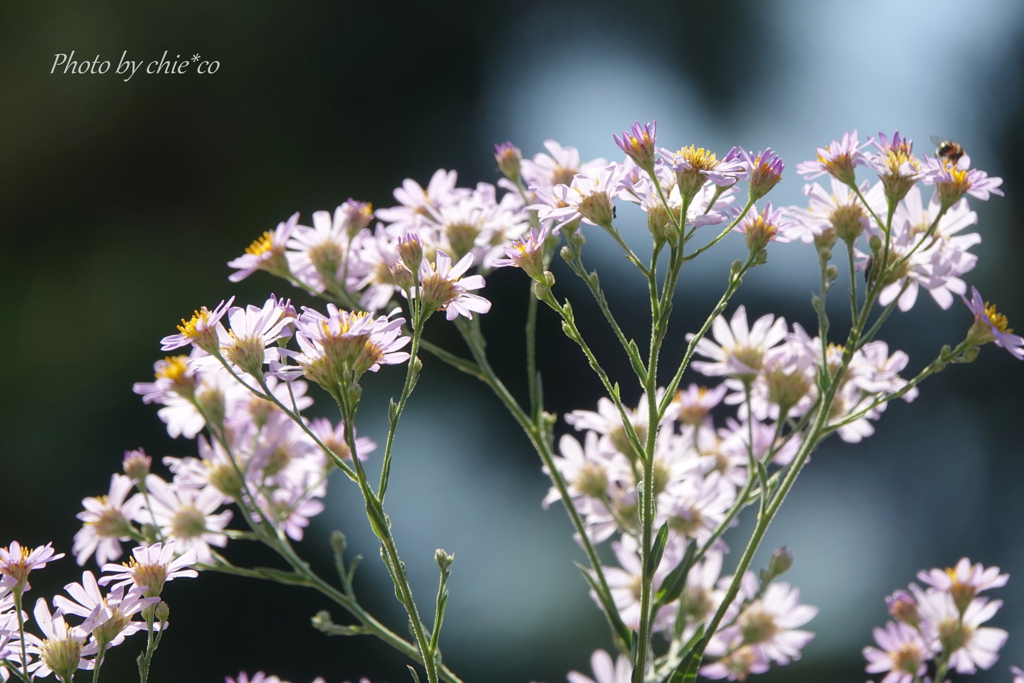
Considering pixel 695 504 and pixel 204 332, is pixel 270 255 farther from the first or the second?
pixel 695 504

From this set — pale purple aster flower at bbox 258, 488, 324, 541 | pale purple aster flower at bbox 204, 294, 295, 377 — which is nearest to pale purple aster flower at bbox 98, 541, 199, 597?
pale purple aster flower at bbox 204, 294, 295, 377

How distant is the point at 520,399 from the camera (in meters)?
3.63

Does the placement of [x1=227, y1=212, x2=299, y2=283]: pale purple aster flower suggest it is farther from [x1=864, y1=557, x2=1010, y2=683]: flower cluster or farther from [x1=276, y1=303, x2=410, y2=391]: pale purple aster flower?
[x1=864, y1=557, x2=1010, y2=683]: flower cluster

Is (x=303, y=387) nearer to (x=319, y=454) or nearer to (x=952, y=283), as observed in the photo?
(x=319, y=454)

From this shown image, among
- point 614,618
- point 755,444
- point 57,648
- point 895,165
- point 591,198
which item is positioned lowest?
point 57,648

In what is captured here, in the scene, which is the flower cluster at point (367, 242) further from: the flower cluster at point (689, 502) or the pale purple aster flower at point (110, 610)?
the pale purple aster flower at point (110, 610)

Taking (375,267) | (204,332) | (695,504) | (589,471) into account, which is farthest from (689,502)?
(204,332)

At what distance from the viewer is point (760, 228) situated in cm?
77

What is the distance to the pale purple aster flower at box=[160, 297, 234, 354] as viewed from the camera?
2.28 ft

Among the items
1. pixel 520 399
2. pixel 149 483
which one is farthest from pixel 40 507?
pixel 149 483

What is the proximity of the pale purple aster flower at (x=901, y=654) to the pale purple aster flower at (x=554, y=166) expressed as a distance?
0.64 m

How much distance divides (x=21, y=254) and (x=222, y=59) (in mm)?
1175

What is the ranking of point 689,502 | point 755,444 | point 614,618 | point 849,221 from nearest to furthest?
point 614,618 < point 849,221 < point 689,502 < point 755,444

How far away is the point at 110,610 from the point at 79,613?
37 mm
